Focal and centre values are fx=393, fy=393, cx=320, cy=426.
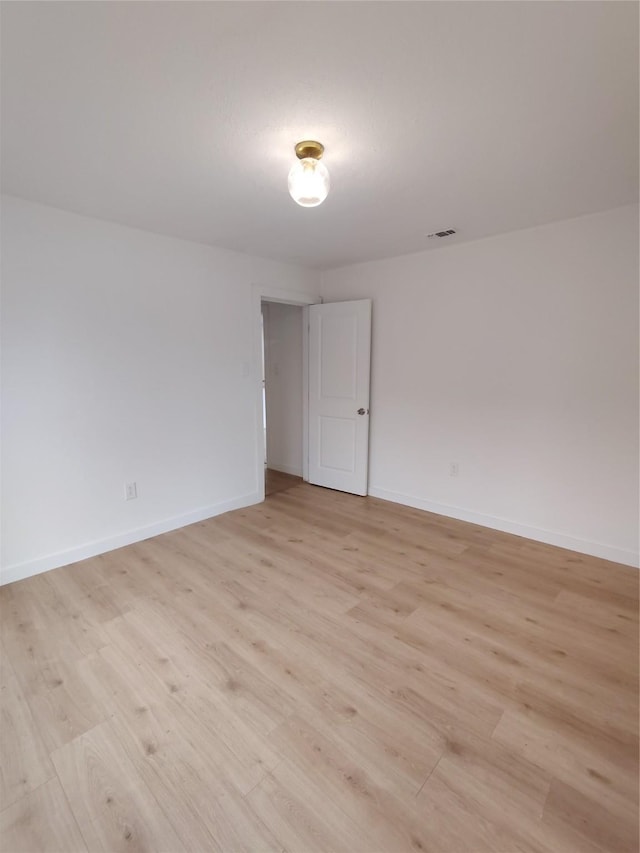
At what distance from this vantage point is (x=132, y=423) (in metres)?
2.97

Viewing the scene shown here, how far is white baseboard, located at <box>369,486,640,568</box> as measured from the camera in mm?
2742

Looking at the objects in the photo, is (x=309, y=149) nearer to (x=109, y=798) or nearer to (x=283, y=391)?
(x=109, y=798)

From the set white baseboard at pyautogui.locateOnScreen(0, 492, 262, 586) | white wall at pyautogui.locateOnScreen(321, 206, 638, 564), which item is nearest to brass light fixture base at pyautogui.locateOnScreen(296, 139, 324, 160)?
white wall at pyautogui.locateOnScreen(321, 206, 638, 564)

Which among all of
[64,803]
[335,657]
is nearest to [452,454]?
[335,657]

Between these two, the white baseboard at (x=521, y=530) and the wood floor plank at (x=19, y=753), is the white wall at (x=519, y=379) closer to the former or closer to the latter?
the white baseboard at (x=521, y=530)

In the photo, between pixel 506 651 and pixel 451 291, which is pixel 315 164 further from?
pixel 506 651

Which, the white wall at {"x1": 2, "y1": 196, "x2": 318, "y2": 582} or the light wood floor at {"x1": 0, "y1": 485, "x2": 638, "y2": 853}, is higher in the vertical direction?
the white wall at {"x1": 2, "y1": 196, "x2": 318, "y2": 582}

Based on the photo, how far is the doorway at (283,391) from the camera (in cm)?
462

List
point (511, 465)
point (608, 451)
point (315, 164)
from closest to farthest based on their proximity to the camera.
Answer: point (315, 164) < point (608, 451) < point (511, 465)

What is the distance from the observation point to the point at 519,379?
305 cm

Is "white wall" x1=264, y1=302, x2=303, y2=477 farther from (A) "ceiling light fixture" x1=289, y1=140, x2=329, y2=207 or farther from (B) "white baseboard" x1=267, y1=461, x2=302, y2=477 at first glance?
(A) "ceiling light fixture" x1=289, y1=140, x2=329, y2=207

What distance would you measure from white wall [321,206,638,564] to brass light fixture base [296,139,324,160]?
186cm

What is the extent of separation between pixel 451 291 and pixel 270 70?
2.38 m

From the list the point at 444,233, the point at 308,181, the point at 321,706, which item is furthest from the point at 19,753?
the point at 444,233
